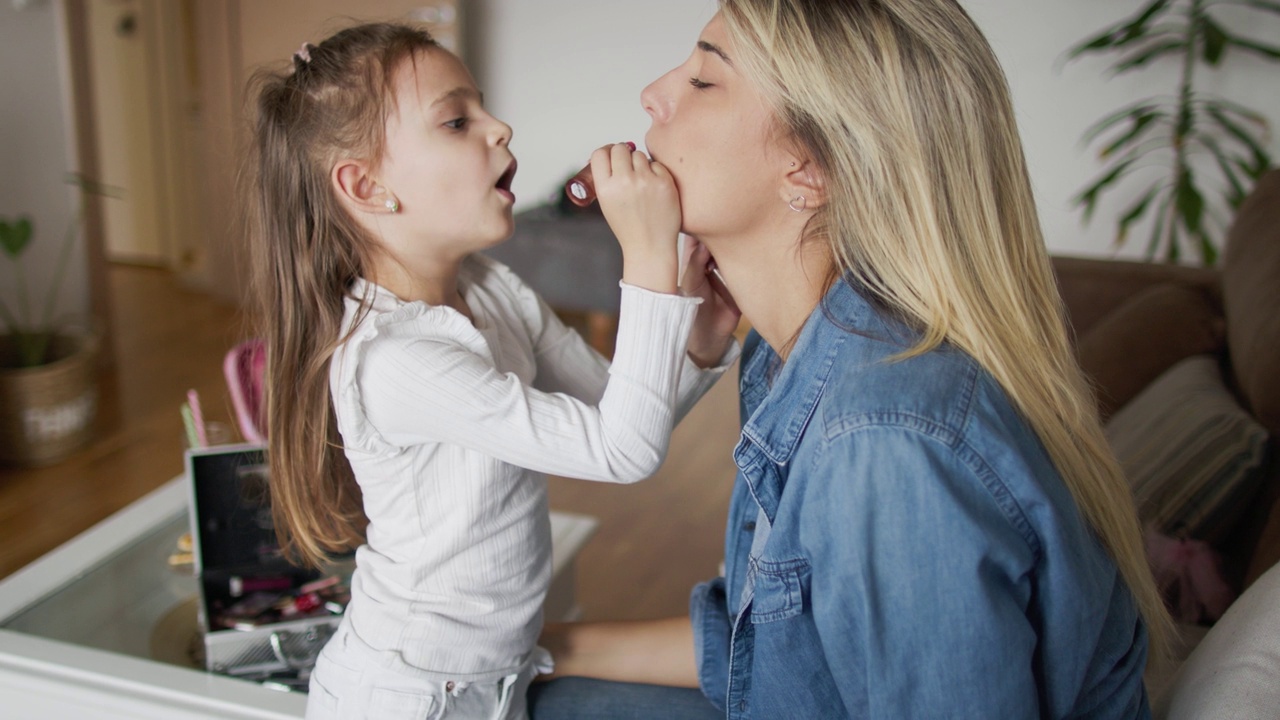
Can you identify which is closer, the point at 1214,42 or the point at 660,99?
the point at 660,99

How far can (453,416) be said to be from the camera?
41.9 inches

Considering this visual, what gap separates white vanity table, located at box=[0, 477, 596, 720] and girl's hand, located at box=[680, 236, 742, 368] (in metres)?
0.59

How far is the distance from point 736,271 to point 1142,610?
543 mm

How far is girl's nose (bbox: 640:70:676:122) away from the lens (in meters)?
1.10

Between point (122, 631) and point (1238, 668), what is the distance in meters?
1.36

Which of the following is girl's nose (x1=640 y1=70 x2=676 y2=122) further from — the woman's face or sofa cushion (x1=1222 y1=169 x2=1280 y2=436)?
sofa cushion (x1=1222 y1=169 x2=1280 y2=436)

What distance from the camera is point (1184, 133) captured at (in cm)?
347

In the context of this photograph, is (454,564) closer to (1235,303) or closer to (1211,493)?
(1211,493)

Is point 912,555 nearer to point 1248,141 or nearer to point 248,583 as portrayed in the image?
point 248,583

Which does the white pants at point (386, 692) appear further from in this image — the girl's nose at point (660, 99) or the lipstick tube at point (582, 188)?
the girl's nose at point (660, 99)

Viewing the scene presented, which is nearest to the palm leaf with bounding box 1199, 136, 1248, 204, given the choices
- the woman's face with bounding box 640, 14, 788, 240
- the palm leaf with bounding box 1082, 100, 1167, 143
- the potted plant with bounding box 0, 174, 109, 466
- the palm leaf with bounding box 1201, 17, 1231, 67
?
the palm leaf with bounding box 1082, 100, 1167, 143

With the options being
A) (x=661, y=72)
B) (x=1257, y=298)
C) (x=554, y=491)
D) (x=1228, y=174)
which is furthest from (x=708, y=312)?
(x=661, y=72)

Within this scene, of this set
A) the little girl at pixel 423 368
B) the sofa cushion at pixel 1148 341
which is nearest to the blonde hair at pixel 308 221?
the little girl at pixel 423 368

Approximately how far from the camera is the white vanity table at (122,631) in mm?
1254
